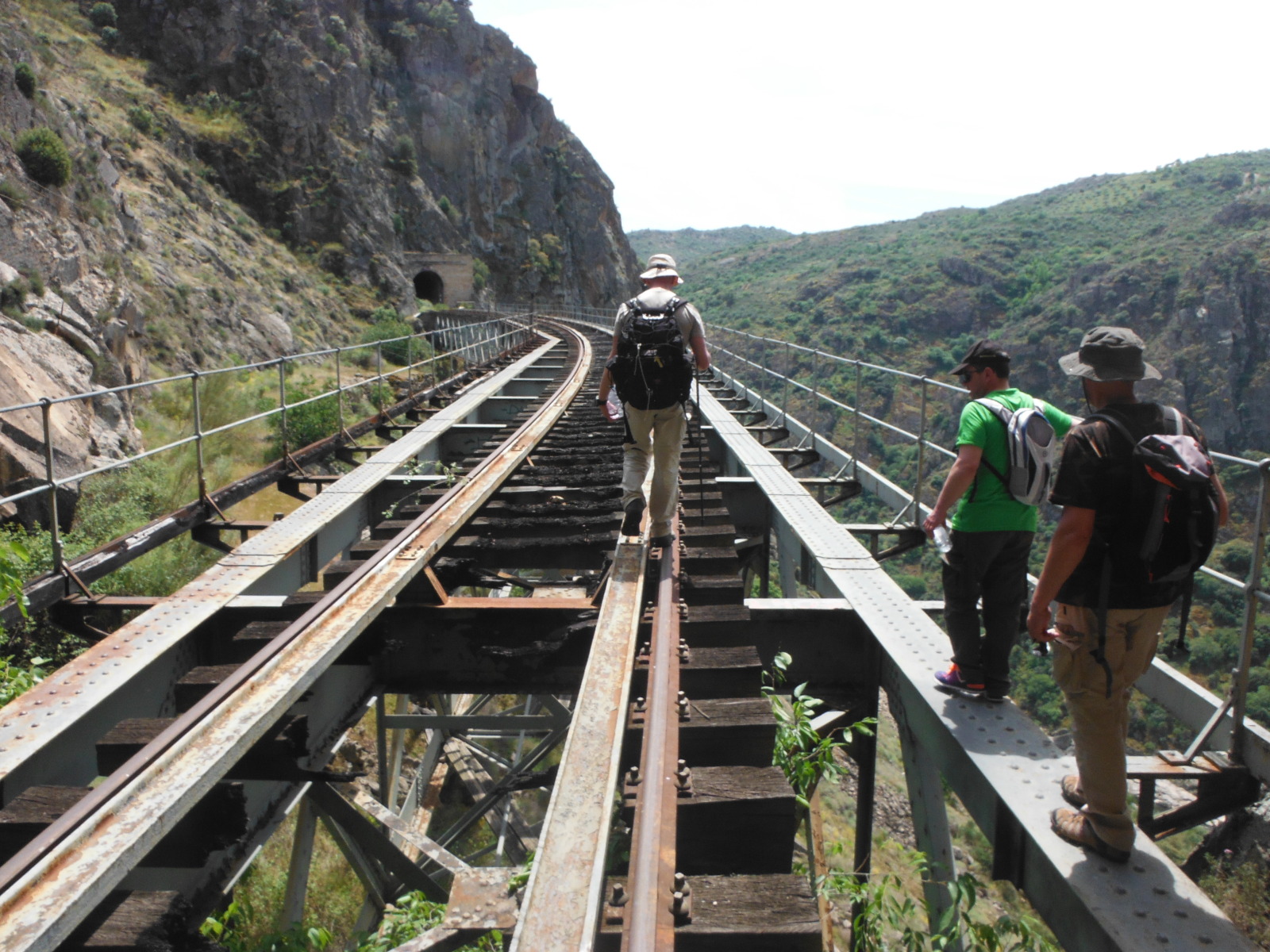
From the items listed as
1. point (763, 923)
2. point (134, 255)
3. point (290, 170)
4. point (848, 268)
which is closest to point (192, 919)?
point (763, 923)

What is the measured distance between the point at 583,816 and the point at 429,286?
69.2 metres

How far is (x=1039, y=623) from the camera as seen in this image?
8.81ft

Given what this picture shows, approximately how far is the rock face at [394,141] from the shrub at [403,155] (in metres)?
0.14

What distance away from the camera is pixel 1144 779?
9.45 feet

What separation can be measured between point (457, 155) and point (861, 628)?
81.9 m

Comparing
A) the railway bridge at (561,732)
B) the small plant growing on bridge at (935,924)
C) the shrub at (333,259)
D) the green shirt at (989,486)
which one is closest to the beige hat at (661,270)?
the railway bridge at (561,732)

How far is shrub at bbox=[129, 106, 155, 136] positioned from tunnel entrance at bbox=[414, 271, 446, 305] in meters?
27.1

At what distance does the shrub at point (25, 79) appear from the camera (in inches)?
850

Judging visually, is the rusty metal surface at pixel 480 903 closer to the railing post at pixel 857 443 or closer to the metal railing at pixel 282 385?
the metal railing at pixel 282 385

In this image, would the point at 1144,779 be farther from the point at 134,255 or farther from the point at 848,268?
the point at 848,268

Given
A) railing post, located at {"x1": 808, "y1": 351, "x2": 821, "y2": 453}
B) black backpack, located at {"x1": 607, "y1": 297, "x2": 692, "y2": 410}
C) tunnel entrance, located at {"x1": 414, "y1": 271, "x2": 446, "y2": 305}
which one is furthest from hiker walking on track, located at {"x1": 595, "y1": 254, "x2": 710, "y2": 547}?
tunnel entrance, located at {"x1": 414, "y1": 271, "x2": 446, "y2": 305}

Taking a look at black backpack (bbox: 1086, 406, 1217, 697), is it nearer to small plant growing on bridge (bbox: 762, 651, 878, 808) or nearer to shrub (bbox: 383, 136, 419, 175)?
small plant growing on bridge (bbox: 762, 651, 878, 808)

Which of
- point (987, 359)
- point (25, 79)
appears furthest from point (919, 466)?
point (25, 79)

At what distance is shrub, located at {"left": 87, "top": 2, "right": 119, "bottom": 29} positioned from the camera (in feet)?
166
